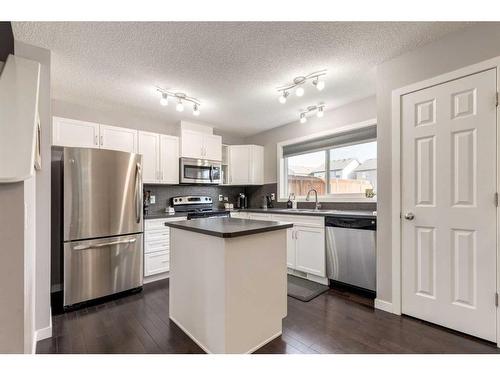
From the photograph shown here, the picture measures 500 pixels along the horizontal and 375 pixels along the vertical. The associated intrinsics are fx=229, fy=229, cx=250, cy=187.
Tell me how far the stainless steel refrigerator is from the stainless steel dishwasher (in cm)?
233

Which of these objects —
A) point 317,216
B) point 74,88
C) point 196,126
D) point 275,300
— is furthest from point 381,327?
point 74,88

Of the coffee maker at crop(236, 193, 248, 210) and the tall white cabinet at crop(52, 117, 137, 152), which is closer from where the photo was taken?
the tall white cabinet at crop(52, 117, 137, 152)

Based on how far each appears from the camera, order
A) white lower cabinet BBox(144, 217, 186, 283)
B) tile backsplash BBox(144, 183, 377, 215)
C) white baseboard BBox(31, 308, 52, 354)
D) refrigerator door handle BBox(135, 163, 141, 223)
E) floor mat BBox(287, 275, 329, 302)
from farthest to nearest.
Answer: tile backsplash BBox(144, 183, 377, 215) → white lower cabinet BBox(144, 217, 186, 283) → refrigerator door handle BBox(135, 163, 141, 223) → floor mat BBox(287, 275, 329, 302) → white baseboard BBox(31, 308, 52, 354)

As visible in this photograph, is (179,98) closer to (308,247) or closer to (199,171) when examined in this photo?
(199,171)

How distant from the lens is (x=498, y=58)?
162cm

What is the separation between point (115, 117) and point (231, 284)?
125 inches

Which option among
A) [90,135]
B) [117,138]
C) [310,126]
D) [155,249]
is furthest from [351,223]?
[90,135]

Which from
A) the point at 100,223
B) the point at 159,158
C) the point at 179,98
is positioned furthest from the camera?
the point at 159,158

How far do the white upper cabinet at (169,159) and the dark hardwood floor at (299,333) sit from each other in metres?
1.87

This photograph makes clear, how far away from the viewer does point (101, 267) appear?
2496 mm

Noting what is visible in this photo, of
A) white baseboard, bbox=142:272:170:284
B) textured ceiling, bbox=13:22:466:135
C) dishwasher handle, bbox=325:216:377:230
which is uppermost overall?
textured ceiling, bbox=13:22:466:135

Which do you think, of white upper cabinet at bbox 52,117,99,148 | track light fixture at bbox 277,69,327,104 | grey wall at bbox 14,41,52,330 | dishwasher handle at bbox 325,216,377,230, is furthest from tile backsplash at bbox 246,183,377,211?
Answer: grey wall at bbox 14,41,52,330

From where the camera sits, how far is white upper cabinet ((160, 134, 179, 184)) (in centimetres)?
357

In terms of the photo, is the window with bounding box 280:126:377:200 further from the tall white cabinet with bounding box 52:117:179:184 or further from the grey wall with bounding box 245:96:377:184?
the tall white cabinet with bounding box 52:117:179:184
